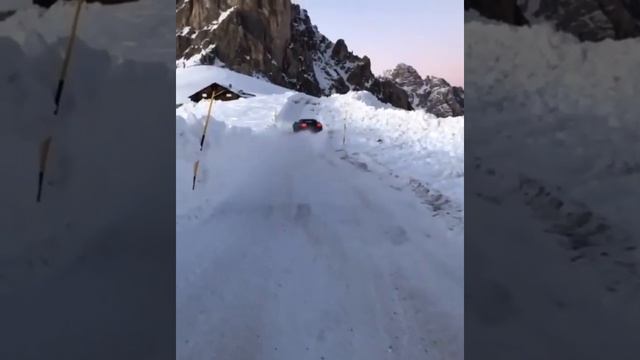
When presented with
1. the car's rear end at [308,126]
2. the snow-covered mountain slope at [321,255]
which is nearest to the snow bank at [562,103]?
the snow-covered mountain slope at [321,255]

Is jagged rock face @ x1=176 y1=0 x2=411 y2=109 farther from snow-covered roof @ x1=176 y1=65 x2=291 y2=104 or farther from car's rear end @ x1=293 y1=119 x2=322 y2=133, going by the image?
car's rear end @ x1=293 y1=119 x2=322 y2=133

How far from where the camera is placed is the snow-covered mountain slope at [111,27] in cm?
329

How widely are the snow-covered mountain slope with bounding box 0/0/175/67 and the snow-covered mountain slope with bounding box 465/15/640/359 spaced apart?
1.91 m

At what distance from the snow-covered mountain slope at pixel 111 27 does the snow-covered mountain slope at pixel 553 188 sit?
1909 millimetres

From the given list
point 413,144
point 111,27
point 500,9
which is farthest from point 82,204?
point 413,144

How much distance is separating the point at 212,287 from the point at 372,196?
4.78m

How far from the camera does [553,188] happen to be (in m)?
3.20

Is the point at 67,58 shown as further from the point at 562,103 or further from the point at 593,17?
the point at 593,17

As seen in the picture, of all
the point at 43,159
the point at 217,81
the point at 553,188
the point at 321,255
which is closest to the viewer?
the point at 553,188

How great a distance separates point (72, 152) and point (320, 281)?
274 centimetres

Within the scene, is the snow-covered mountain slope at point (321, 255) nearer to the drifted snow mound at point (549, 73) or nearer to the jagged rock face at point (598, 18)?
the drifted snow mound at point (549, 73)

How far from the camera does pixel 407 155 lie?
14.0 metres

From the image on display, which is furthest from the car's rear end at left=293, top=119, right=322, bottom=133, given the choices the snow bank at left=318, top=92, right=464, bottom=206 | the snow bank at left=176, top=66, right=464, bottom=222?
the snow bank at left=318, top=92, right=464, bottom=206

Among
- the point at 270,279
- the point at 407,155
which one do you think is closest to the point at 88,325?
the point at 270,279
